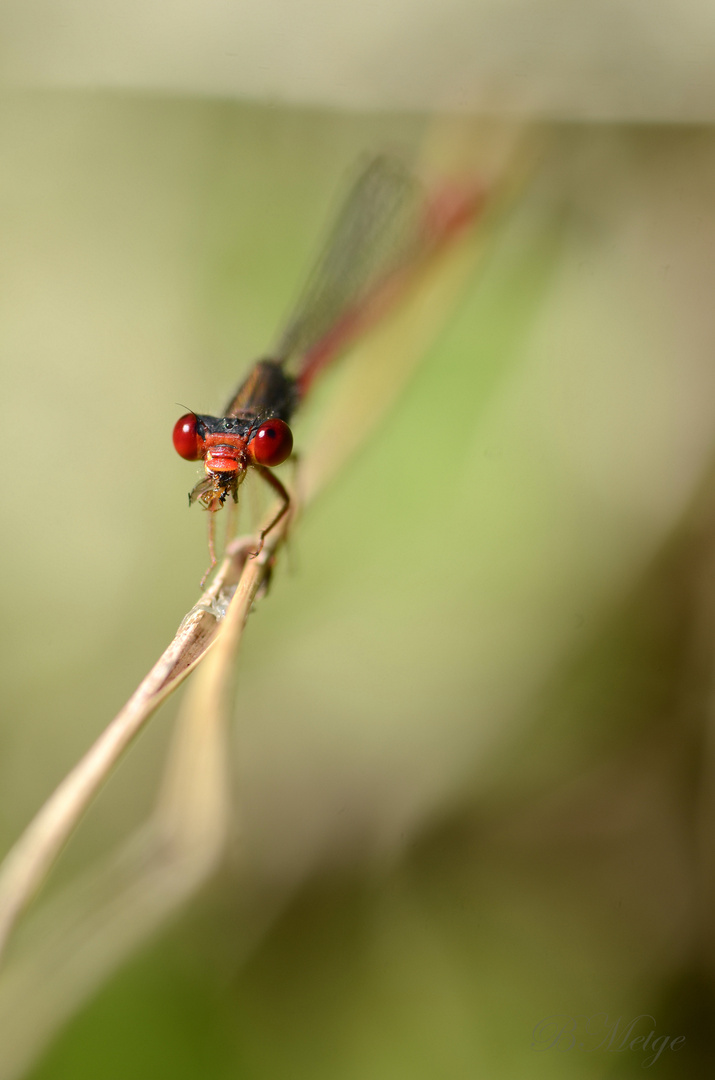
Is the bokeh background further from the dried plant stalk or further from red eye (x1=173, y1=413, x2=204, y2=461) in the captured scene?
red eye (x1=173, y1=413, x2=204, y2=461)

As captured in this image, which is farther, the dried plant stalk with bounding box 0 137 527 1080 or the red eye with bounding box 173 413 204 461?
the red eye with bounding box 173 413 204 461

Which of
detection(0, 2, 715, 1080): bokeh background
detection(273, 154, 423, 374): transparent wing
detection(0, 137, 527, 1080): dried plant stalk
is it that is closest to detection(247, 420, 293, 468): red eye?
detection(0, 137, 527, 1080): dried plant stalk

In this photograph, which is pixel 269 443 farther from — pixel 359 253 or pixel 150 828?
pixel 359 253

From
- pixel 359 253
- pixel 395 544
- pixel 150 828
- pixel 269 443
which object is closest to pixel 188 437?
pixel 269 443

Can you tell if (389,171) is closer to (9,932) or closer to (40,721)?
(40,721)

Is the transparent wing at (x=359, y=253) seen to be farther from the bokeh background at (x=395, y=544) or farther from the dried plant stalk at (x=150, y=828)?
the dried plant stalk at (x=150, y=828)

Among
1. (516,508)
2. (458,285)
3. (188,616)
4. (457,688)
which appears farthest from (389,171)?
(188,616)
